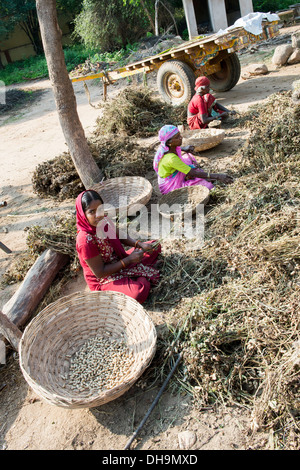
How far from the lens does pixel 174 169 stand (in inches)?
162

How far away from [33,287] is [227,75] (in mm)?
6310

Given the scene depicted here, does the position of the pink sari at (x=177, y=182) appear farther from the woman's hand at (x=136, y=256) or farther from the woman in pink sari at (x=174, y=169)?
the woman's hand at (x=136, y=256)

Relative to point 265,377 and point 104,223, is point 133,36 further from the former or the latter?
point 265,377

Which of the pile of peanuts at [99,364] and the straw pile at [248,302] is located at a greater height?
the straw pile at [248,302]

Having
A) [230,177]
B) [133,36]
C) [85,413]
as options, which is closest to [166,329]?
[85,413]

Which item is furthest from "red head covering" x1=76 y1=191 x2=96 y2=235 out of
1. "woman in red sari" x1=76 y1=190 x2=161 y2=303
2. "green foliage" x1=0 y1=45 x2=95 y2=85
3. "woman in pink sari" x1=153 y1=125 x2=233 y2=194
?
"green foliage" x1=0 y1=45 x2=95 y2=85

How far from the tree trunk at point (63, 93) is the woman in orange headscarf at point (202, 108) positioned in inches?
75.3

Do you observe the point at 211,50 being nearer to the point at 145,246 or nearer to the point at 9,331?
the point at 145,246

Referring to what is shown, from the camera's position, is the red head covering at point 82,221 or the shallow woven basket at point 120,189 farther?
the shallow woven basket at point 120,189

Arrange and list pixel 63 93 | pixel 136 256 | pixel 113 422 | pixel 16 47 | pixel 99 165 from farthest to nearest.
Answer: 1. pixel 16 47
2. pixel 99 165
3. pixel 63 93
4. pixel 136 256
5. pixel 113 422

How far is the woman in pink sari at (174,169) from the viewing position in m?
3.88

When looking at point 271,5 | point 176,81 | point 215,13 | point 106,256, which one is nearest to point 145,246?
point 106,256

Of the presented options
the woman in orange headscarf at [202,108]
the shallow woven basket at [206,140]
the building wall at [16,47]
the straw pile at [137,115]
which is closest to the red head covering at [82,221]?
the shallow woven basket at [206,140]

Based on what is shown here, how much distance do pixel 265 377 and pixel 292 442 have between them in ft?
1.12
